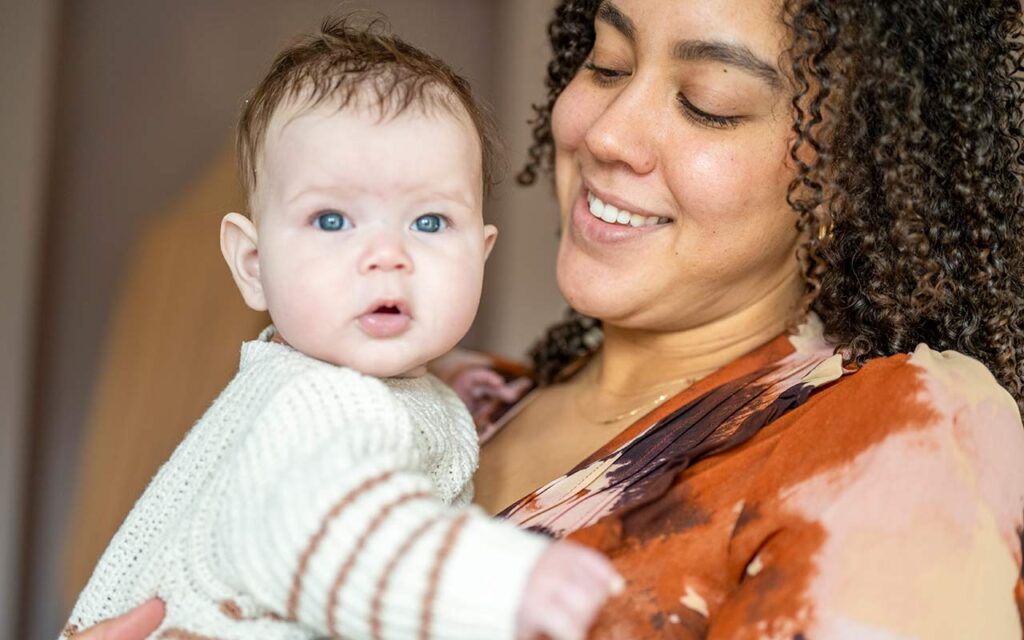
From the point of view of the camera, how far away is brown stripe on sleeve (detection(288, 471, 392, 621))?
105cm

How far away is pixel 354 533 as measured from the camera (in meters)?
1.03

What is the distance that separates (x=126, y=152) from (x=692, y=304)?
6.73 ft

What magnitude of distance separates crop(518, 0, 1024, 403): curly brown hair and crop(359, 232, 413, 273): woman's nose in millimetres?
649

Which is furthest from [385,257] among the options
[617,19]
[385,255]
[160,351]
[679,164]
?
[160,351]

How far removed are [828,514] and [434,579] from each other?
1.50 feet

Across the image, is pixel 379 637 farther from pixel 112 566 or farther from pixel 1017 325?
pixel 1017 325

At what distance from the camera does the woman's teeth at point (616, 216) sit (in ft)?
5.77

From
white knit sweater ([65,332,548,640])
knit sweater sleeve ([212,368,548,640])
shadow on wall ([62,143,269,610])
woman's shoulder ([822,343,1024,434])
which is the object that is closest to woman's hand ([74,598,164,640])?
white knit sweater ([65,332,548,640])

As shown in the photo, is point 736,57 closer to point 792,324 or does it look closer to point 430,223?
point 792,324

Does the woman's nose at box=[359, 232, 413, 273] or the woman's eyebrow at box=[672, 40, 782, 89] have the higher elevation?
the woman's eyebrow at box=[672, 40, 782, 89]

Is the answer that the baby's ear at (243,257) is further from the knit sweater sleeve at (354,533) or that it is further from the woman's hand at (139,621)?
the woman's hand at (139,621)

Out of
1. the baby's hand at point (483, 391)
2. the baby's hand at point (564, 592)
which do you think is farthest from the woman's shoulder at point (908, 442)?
the baby's hand at point (483, 391)

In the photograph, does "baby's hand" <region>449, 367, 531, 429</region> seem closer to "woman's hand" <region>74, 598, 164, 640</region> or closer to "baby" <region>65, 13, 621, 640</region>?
"baby" <region>65, 13, 621, 640</region>

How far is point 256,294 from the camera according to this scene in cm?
138
